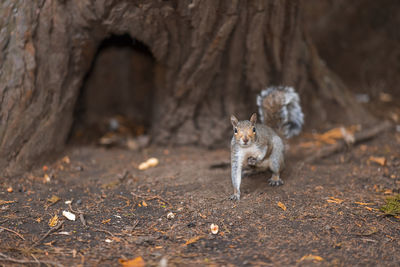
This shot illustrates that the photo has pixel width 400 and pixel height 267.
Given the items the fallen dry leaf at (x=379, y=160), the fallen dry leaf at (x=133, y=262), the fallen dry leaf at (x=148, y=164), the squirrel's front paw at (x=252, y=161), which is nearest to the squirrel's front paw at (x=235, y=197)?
the squirrel's front paw at (x=252, y=161)

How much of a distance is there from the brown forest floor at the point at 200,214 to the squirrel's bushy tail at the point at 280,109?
1.74 feet

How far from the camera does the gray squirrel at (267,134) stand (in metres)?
3.83

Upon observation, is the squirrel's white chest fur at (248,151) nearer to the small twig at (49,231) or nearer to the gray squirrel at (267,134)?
the gray squirrel at (267,134)

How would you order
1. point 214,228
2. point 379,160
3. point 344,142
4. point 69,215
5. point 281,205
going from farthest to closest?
point 344,142, point 379,160, point 281,205, point 69,215, point 214,228

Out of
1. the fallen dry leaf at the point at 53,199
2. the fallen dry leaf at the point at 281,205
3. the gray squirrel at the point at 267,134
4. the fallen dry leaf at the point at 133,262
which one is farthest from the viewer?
the fallen dry leaf at the point at 53,199

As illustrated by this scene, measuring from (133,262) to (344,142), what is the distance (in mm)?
3683

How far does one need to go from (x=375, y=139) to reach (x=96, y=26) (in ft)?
13.7

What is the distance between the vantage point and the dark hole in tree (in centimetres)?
656

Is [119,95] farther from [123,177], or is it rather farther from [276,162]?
[276,162]

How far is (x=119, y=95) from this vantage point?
7141 mm

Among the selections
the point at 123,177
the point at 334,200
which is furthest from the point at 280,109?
the point at 123,177

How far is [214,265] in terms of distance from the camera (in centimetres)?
280

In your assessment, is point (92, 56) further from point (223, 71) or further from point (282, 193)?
point (282, 193)

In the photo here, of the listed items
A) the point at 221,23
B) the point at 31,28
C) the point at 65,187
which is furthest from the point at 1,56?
the point at 221,23
